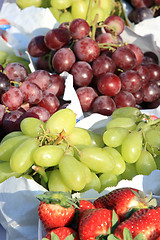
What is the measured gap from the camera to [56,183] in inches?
28.5

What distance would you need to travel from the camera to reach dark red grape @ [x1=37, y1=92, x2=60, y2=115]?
1.04m

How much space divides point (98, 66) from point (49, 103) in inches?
8.9

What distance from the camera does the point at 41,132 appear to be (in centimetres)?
82

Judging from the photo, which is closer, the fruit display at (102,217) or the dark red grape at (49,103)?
the fruit display at (102,217)

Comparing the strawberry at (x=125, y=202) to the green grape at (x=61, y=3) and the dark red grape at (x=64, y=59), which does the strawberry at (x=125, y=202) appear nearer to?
the dark red grape at (x=64, y=59)

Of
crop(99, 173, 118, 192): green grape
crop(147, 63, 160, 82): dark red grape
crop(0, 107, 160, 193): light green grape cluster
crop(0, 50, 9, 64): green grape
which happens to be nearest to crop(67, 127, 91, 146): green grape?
crop(0, 107, 160, 193): light green grape cluster

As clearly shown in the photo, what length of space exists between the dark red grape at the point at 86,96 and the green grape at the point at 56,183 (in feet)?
1.28

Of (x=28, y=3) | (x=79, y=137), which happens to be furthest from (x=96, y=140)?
(x=28, y=3)

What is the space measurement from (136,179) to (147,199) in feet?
0.47

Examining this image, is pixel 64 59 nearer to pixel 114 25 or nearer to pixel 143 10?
pixel 114 25

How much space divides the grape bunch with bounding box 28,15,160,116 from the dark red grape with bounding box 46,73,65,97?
40 mm

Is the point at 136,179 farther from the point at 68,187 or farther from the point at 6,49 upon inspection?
the point at 6,49

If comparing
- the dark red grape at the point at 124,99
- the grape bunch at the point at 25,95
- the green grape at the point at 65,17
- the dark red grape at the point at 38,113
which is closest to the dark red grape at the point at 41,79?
the grape bunch at the point at 25,95

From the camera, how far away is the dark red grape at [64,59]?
3.67 feet
